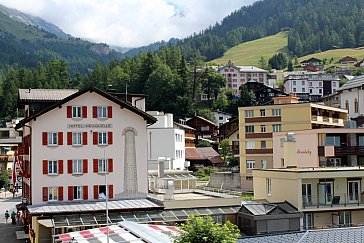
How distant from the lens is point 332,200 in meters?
44.4

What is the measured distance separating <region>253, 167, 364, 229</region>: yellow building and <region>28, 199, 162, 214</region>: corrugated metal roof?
9449mm

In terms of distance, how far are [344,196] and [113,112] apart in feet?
65.3

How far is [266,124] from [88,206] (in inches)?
1482

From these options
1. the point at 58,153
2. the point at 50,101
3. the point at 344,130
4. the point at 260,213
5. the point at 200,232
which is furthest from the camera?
the point at 344,130

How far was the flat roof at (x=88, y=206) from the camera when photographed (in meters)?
43.7

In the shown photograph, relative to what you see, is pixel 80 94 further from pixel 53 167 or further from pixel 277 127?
pixel 277 127

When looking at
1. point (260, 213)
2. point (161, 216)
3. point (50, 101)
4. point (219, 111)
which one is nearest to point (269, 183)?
point (260, 213)

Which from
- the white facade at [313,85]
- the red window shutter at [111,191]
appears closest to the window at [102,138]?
the red window shutter at [111,191]

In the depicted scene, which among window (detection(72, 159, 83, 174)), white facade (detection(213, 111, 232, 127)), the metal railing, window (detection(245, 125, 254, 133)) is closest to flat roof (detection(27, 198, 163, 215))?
window (detection(72, 159, 83, 174))

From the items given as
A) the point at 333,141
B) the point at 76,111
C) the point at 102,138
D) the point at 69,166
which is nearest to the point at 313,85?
the point at 333,141

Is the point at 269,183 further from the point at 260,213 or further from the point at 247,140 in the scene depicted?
the point at 247,140

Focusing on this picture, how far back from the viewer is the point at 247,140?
80.2 meters

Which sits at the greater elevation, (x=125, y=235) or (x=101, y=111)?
(x=101, y=111)

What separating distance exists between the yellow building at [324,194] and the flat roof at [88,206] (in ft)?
30.7
